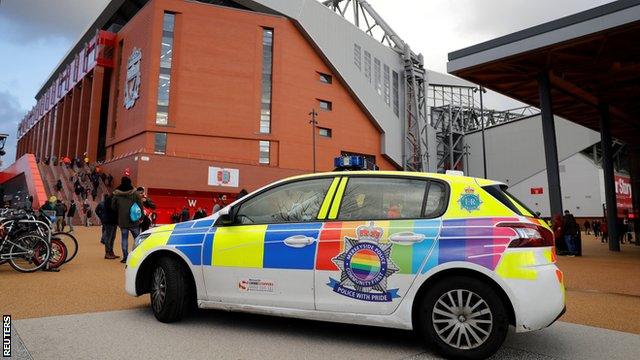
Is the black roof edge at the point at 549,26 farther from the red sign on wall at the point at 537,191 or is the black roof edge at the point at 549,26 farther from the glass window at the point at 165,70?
the red sign on wall at the point at 537,191

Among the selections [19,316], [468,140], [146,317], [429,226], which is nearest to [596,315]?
[429,226]

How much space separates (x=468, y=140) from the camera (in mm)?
56688

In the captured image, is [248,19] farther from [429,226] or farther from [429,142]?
[429,226]

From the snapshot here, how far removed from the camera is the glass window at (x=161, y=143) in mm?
36500

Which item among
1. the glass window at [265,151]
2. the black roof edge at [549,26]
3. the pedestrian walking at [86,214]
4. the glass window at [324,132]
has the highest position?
the glass window at [324,132]

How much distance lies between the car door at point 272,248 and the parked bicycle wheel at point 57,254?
5319 mm

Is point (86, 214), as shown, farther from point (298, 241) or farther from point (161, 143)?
point (298, 241)

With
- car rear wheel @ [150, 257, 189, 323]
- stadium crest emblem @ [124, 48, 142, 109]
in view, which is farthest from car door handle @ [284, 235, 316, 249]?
stadium crest emblem @ [124, 48, 142, 109]

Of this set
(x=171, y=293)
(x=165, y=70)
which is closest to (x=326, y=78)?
(x=165, y=70)

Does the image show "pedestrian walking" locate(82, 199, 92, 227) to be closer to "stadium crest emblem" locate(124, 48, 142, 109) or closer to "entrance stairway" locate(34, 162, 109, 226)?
"entrance stairway" locate(34, 162, 109, 226)

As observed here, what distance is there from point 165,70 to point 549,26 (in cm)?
3175

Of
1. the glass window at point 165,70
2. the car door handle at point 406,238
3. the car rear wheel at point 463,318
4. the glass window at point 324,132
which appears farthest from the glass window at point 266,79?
the car rear wheel at point 463,318

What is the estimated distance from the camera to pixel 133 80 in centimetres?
3984

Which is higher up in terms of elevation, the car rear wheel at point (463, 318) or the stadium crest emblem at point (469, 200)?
the stadium crest emblem at point (469, 200)
